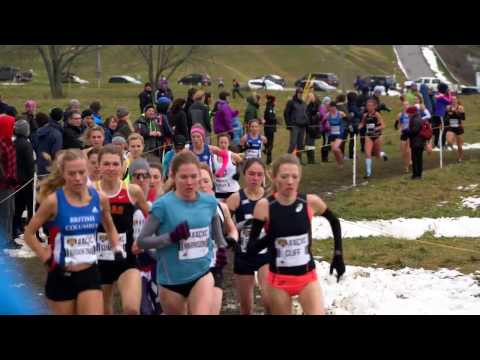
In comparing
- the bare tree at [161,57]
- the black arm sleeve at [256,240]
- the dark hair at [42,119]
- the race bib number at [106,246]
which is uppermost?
the bare tree at [161,57]

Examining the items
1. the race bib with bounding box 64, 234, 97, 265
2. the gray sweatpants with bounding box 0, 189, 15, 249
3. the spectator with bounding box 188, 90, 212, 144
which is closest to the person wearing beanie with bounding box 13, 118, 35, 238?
the gray sweatpants with bounding box 0, 189, 15, 249

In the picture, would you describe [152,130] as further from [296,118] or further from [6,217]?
[296,118]

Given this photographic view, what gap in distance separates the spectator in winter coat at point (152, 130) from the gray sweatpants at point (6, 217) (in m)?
4.58

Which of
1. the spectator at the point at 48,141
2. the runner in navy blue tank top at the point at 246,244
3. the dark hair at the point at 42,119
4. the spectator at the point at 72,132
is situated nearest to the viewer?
the runner in navy blue tank top at the point at 246,244

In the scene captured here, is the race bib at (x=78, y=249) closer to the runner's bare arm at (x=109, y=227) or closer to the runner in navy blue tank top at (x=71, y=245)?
the runner in navy blue tank top at (x=71, y=245)

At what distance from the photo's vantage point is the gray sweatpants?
45.9 feet

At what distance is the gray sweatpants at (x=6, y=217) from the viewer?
1398 centimetres

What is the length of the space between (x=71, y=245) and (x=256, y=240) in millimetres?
1572

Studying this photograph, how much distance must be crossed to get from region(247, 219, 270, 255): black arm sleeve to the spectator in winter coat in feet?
35.1

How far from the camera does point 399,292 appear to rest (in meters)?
11.2

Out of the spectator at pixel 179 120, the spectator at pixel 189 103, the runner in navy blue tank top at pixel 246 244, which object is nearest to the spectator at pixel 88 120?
the spectator at pixel 179 120
